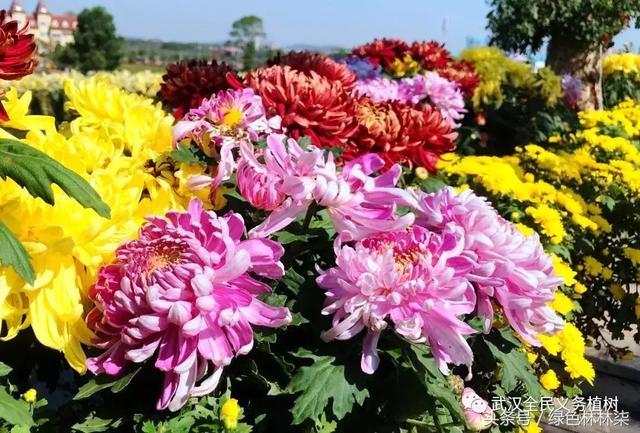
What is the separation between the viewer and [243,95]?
167 cm

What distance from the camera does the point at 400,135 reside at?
2.06 m

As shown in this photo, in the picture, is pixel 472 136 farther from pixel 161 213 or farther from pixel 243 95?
pixel 161 213

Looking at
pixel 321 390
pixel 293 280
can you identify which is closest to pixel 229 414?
pixel 321 390

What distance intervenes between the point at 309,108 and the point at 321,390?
816mm

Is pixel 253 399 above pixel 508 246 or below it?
below

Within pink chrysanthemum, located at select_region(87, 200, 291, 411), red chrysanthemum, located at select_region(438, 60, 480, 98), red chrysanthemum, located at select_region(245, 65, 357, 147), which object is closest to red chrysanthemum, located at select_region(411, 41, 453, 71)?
red chrysanthemum, located at select_region(438, 60, 480, 98)

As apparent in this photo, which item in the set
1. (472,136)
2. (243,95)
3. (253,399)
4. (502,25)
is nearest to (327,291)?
(253,399)

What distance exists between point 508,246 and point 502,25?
228 inches

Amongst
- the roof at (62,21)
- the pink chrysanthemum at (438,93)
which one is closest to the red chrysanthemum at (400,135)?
the pink chrysanthemum at (438,93)

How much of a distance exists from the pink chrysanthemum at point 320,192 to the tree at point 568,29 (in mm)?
5537

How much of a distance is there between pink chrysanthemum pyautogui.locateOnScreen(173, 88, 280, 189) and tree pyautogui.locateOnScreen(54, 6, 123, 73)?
46423 mm

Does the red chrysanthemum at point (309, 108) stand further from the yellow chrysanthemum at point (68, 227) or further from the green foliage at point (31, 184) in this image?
the green foliage at point (31, 184)

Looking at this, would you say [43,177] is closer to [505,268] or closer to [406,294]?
[406,294]

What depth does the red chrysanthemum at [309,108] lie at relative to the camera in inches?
71.2
